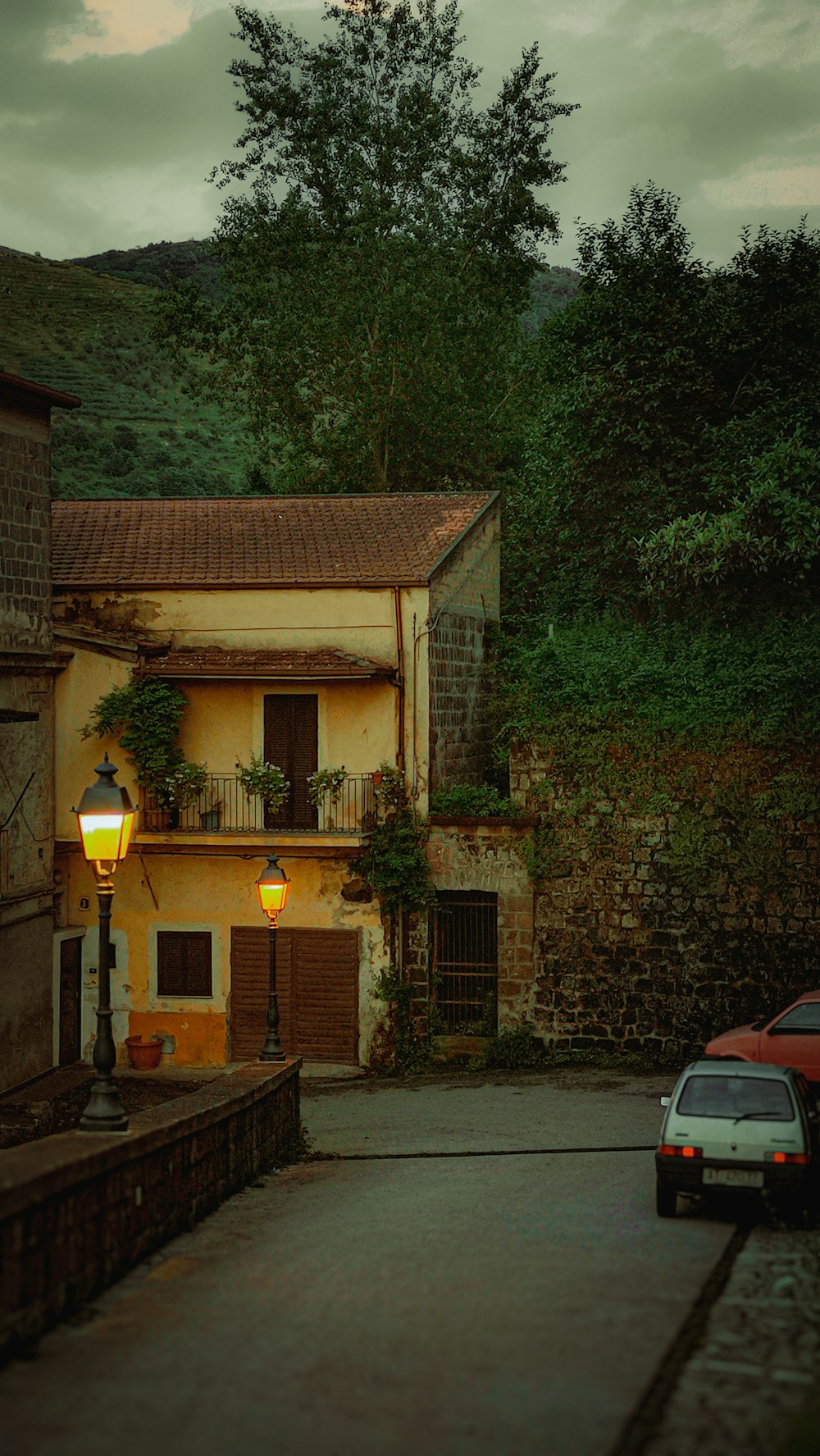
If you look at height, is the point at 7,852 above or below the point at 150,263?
below

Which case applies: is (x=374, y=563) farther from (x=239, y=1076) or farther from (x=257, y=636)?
(x=239, y=1076)

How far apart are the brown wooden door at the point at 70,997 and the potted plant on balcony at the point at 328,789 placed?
4697 millimetres

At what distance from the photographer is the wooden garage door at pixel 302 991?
22203 mm

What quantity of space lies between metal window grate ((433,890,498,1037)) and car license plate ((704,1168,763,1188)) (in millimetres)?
10795

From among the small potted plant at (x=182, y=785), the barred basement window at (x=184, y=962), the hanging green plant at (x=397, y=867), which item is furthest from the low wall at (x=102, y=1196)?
the barred basement window at (x=184, y=962)

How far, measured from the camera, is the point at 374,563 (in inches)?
896

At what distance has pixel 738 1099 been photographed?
1156cm

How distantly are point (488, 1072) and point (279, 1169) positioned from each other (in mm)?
7271

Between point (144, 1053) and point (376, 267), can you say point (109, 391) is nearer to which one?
point (376, 267)

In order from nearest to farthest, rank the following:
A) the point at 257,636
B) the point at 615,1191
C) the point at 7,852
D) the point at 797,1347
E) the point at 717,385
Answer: the point at 797,1347 < the point at 615,1191 < the point at 7,852 < the point at 257,636 < the point at 717,385

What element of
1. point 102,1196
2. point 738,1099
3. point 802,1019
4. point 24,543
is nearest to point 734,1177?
point 738,1099

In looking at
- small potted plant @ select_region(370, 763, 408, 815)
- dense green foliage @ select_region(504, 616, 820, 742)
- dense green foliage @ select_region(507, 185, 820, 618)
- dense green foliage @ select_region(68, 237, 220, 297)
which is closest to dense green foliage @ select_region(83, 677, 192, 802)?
small potted plant @ select_region(370, 763, 408, 815)

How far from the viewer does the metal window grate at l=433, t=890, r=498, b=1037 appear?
22141mm

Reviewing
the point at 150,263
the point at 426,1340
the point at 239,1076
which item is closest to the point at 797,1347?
the point at 426,1340
